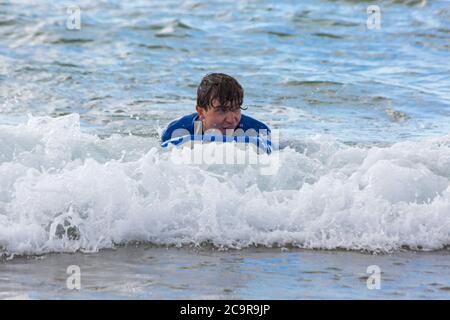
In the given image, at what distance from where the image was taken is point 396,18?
1584 cm

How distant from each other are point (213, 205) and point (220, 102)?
1.24m

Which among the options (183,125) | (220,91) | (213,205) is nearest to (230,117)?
(220,91)

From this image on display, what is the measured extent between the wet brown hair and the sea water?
1.77ft

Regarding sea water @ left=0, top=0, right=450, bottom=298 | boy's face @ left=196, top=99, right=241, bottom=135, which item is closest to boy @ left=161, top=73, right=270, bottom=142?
boy's face @ left=196, top=99, right=241, bottom=135

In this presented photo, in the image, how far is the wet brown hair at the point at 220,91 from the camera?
25.0ft

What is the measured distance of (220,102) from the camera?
25.1 ft

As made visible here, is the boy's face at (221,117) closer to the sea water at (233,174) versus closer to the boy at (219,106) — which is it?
the boy at (219,106)

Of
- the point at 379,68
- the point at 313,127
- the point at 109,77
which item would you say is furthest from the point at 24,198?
the point at 379,68

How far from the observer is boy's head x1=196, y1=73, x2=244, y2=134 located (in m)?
7.62

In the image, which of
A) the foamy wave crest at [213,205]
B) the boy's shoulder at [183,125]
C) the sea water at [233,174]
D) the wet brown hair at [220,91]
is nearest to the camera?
the sea water at [233,174]

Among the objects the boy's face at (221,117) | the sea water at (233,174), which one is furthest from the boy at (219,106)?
the sea water at (233,174)

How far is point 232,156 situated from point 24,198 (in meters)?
1.74

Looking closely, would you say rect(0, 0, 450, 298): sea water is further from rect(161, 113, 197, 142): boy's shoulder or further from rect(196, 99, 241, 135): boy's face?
rect(196, 99, 241, 135): boy's face

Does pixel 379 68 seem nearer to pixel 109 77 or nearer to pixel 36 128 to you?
pixel 109 77
